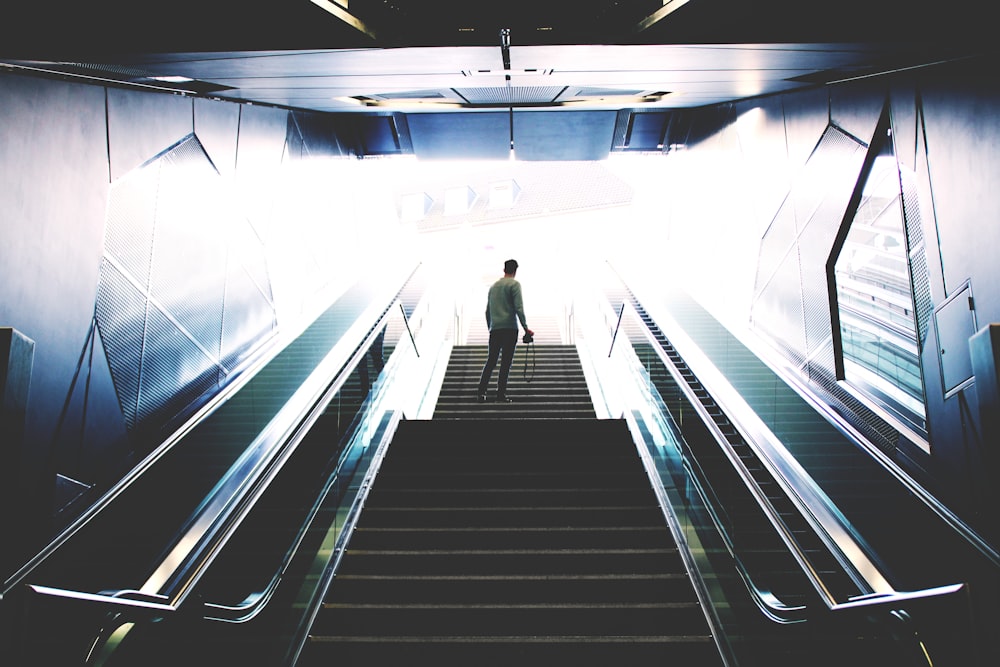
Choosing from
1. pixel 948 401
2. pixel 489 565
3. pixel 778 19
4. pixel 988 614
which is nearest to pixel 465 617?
pixel 489 565

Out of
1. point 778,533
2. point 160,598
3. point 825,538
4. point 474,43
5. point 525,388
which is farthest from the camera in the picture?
point 525,388

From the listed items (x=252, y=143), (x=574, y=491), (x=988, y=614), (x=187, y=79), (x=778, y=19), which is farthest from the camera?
(x=252, y=143)

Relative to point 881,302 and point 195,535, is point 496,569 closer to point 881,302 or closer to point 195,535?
point 195,535

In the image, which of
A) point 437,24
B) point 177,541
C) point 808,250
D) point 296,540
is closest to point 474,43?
point 437,24

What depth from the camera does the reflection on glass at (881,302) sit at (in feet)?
12.9

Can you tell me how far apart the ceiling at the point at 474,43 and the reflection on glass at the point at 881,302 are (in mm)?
834

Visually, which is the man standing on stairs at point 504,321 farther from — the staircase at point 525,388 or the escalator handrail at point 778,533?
the escalator handrail at point 778,533

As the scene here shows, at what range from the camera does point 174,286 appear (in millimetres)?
4195

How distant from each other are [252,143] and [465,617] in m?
4.18

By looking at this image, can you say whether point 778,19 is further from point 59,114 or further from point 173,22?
point 59,114

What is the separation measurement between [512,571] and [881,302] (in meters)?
3.38

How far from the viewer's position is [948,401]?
320 centimetres

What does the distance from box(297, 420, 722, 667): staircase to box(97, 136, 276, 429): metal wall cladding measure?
56.8 inches

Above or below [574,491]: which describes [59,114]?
above
